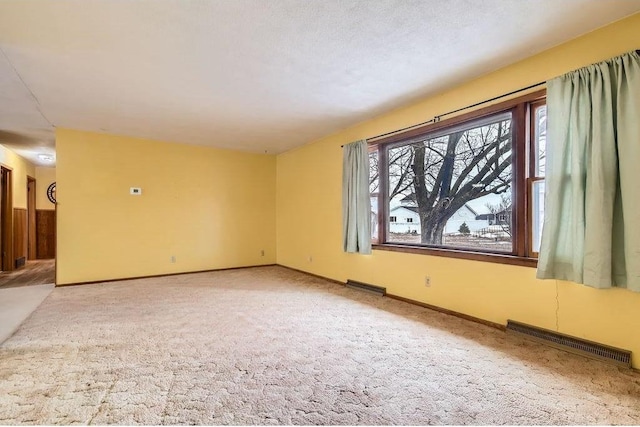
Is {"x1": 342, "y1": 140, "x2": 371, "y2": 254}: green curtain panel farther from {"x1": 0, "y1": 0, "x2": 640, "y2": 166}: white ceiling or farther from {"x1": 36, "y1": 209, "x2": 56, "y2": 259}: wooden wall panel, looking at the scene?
{"x1": 36, "y1": 209, "x2": 56, "y2": 259}: wooden wall panel

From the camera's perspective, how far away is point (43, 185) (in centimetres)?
781

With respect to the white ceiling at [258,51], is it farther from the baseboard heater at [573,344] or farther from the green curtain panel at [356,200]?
the baseboard heater at [573,344]

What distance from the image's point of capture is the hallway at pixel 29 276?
496 centimetres

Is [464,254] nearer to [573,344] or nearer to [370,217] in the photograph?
[573,344]

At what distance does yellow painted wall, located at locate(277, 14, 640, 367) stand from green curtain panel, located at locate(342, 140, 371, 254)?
0.22 metres

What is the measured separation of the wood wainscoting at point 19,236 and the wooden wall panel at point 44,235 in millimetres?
596

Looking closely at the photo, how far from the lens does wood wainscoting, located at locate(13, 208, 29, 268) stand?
6.39m

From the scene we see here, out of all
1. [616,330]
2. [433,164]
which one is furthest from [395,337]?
[433,164]

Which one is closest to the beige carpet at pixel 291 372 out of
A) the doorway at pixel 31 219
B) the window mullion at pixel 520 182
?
the window mullion at pixel 520 182

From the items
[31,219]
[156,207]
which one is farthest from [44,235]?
[156,207]

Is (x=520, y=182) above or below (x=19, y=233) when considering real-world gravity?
above

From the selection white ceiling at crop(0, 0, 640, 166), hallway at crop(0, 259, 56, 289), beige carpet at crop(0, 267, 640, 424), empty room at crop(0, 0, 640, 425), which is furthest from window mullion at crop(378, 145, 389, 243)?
hallway at crop(0, 259, 56, 289)

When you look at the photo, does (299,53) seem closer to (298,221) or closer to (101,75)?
(101,75)

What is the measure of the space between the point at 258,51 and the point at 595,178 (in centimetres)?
266
